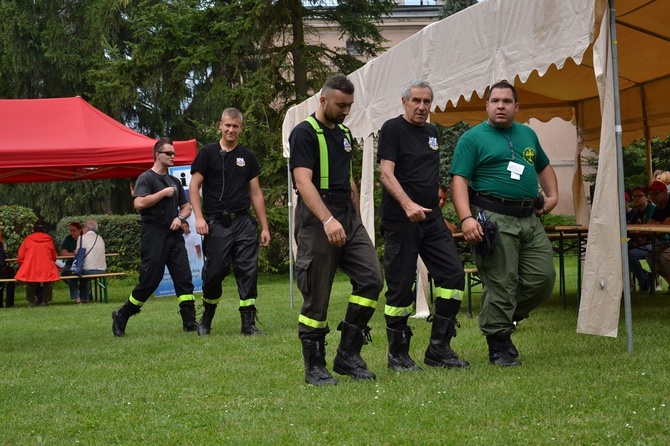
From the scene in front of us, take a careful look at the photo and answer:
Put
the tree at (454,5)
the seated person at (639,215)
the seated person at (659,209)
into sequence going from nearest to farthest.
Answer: the seated person at (659,209), the seated person at (639,215), the tree at (454,5)

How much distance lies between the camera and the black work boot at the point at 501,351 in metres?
6.25

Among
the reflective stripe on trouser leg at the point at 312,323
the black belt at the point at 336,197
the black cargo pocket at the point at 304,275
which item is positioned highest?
the black belt at the point at 336,197

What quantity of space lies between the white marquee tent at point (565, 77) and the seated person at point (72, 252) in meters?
6.54

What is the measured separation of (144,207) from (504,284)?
4.56m

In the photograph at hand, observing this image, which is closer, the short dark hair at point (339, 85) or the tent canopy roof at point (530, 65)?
the short dark hair at point (339, 85)

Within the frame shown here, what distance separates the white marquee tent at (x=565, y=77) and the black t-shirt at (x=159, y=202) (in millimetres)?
2325

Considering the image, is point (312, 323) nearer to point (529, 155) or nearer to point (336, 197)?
point (336, 197)

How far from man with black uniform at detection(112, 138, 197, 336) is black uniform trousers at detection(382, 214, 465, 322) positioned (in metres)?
3.81

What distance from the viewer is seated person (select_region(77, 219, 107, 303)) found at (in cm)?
1728

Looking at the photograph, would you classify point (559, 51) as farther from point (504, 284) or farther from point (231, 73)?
point (231, 73)

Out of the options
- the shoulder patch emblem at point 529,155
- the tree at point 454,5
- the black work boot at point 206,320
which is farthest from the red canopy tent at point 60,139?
the tree at point 454,5

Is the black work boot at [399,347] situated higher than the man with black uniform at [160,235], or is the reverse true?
the man with black uniform at [160,235]

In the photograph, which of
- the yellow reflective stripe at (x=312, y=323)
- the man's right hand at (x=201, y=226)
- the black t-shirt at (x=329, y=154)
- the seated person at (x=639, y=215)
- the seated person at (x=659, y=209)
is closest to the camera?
the black t-shirt at (x=329, y=154)

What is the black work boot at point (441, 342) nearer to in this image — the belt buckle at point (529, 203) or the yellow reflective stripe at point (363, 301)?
the yellow reflective stripe at point (363, 301)
